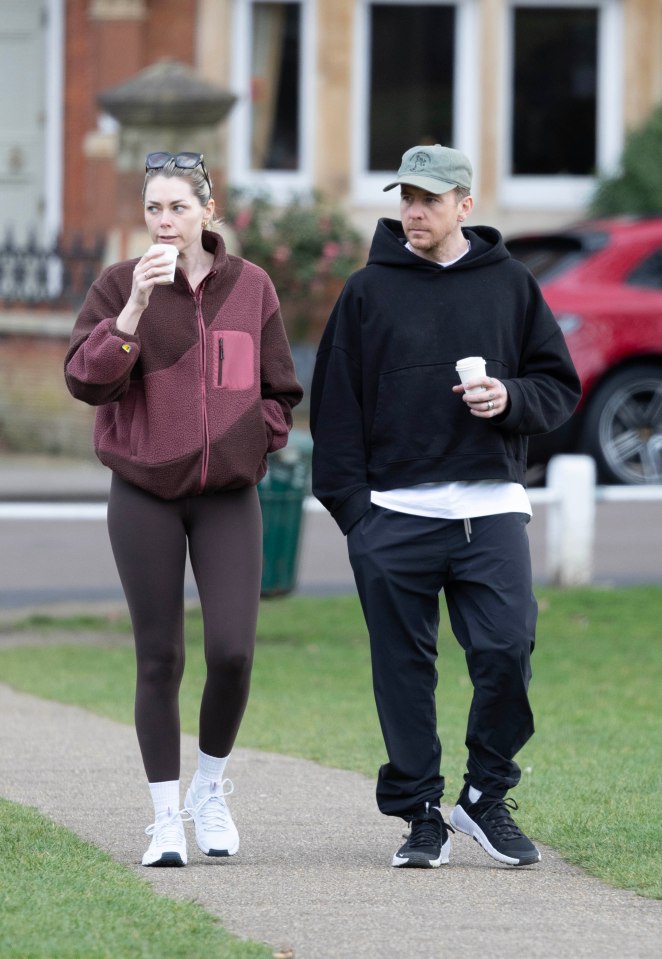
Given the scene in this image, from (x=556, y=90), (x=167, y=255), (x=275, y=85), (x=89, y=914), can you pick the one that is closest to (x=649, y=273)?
(x=556, y=90)

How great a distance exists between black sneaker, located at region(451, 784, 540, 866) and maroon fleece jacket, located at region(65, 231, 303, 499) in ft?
3.50

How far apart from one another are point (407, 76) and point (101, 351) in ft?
50.5

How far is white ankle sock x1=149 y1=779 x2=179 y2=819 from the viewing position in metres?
5.09

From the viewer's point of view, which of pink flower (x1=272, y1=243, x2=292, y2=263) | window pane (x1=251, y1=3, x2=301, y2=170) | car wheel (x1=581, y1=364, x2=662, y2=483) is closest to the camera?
car wheel (x1=581, y1=364, x2=662, y2=483)

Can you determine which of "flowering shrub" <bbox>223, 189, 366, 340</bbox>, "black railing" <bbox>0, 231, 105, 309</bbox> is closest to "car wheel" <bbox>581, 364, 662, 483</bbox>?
"flowering shrub" <bbox>223, 189, 366, 340</bbox>

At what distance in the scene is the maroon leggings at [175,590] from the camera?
505 centimetres

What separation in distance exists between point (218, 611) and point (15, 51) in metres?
15.8

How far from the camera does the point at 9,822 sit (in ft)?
18.0

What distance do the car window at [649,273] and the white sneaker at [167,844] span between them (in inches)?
351

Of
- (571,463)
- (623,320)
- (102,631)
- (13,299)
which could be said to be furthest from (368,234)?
(102,631)

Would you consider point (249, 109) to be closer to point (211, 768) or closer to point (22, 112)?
point (22, 112)

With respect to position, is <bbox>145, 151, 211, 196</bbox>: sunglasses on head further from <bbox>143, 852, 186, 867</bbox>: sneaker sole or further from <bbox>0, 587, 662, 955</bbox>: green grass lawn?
<bbox>0, 587, 662, 955</bbox>: green grass lawn

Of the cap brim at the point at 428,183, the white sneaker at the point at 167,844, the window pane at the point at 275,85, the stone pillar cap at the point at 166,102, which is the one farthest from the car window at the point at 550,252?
the white sneaker at the point at 167,844

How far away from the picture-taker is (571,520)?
36.4 feet
